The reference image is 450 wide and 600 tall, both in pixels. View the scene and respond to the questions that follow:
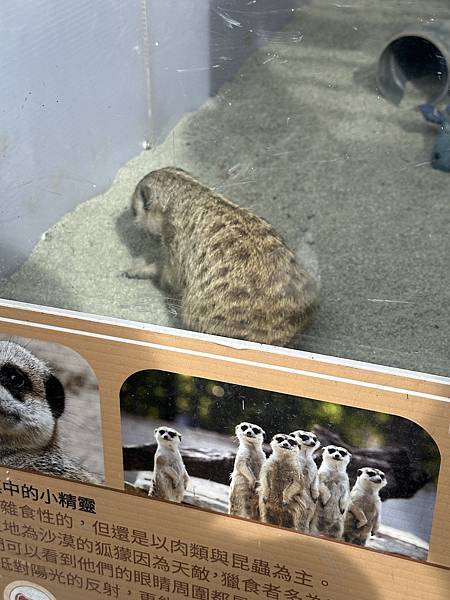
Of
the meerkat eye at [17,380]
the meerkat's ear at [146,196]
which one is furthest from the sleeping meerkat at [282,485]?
the meerkat's ear at [146,196]

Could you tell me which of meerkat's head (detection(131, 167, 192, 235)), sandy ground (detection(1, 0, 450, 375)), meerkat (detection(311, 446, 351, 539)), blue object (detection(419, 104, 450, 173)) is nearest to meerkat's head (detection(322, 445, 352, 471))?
meerkat (detection(311, 446, 351, 539))

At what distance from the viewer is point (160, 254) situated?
1810 mm

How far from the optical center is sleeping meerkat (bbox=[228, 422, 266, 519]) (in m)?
1.26

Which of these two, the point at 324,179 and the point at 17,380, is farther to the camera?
the point at 324,179

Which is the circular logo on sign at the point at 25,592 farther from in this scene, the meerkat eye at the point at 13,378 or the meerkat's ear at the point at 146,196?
the meerkat's ear at the point at 146,196

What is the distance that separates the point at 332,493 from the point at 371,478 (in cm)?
8

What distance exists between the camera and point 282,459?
49.5 inches

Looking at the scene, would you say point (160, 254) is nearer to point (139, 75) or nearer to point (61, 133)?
point (61, 133)

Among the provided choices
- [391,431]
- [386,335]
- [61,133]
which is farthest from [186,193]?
[391,431]

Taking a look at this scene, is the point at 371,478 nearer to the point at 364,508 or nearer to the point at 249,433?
the point at 364,508

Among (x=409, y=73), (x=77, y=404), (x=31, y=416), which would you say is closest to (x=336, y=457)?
(x=77, y=404)

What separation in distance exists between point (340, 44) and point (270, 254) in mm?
691

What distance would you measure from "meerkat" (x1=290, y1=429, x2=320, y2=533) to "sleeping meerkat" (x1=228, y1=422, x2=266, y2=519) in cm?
7

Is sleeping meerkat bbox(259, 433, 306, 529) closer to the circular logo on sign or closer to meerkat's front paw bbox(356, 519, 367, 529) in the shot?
meerkat's front paw bbox(356, 519, 367, 529)
